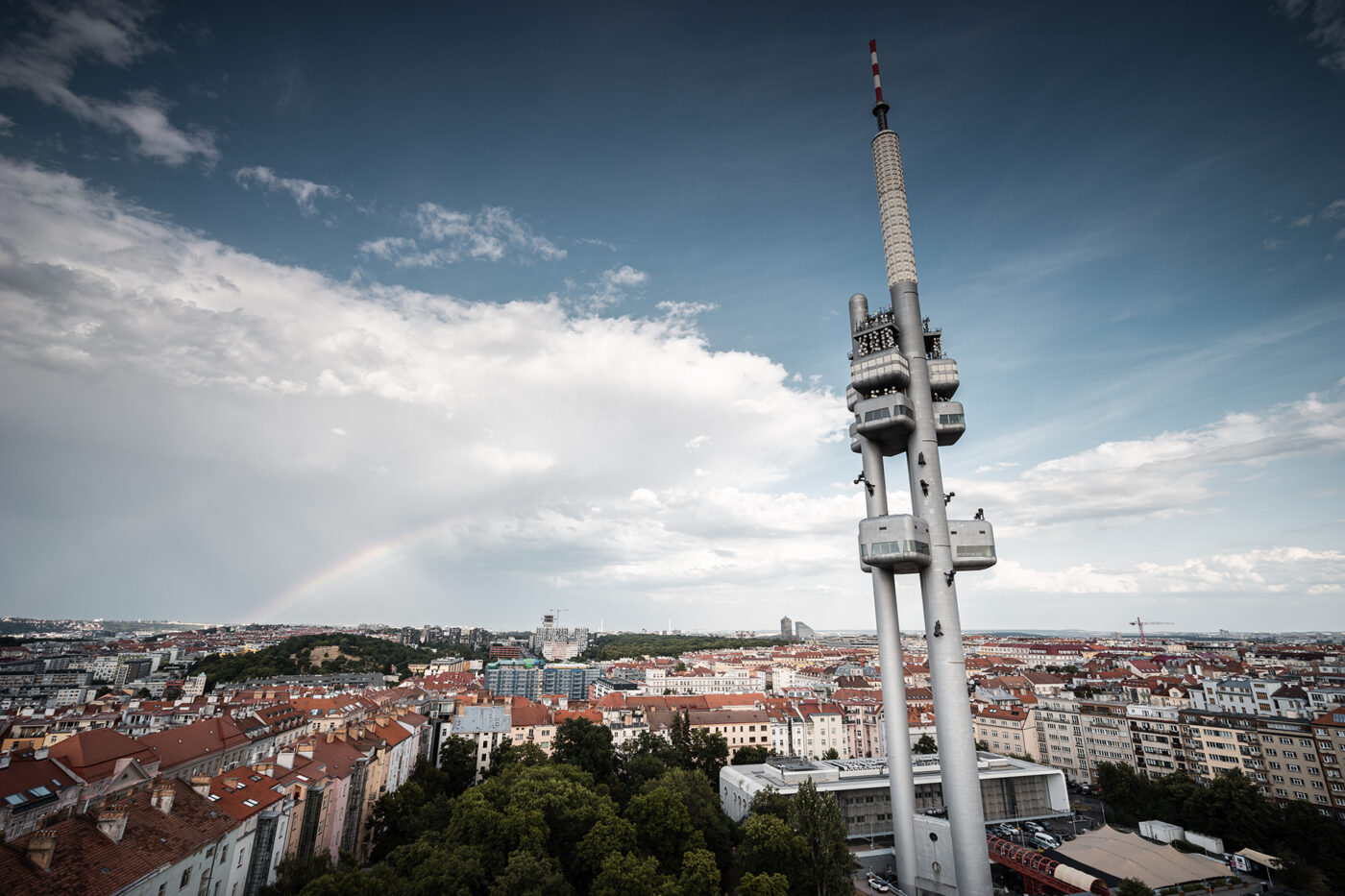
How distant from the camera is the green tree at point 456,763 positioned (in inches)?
2549

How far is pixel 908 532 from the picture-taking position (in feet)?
117

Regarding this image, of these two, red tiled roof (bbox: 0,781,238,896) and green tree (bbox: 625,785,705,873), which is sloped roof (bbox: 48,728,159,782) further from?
green tree (bbox: 625,785,705,873)

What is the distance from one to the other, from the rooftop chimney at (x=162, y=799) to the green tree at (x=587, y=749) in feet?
111

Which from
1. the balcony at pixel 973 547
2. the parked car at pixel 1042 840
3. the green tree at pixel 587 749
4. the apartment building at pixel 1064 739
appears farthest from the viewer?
the apartment building at pixel 1064 739

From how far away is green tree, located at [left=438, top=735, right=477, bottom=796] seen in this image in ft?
212

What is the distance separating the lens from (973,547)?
37469 millimetres

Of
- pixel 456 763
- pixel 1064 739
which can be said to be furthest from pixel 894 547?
pixel 1064 739

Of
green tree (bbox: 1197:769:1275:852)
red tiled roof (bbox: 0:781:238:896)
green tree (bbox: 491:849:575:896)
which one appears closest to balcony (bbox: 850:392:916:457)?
green tree (bbox: 491:849:575:896)

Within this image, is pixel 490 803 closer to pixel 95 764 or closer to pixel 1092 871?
pixel 95 764

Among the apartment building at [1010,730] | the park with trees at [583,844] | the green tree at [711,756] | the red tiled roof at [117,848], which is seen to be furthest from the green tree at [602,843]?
the apartment building at [1010,730]

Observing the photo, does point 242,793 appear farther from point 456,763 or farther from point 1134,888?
point 1134,888

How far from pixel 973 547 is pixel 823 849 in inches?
759

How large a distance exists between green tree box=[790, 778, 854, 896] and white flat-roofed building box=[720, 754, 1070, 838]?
17614 millimetres

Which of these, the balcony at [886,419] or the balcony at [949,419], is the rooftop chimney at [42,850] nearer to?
the balcony at [886,419]
